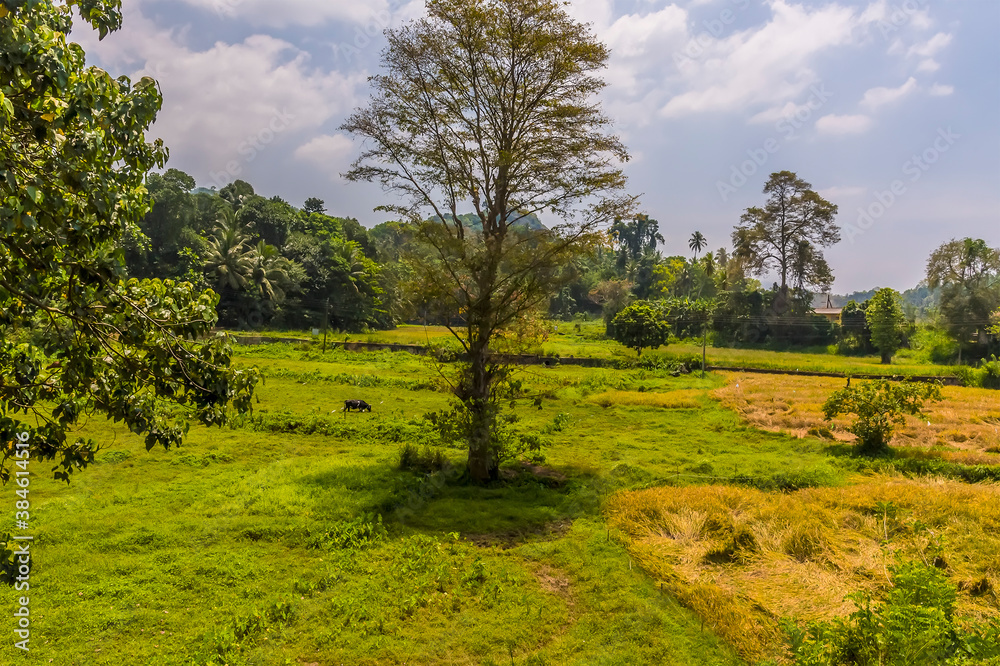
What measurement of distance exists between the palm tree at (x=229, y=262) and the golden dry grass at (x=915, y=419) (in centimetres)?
3604

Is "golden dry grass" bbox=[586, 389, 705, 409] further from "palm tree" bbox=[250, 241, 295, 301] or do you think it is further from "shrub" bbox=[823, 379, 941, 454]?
"palm tree" bbox=[250, 241, 295, 301]

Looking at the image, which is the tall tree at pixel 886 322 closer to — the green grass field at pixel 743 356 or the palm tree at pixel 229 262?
the green grass field at pixel 743 356

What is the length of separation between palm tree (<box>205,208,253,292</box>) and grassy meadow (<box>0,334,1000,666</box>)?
31.2 metres

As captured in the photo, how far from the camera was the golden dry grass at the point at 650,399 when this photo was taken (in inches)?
880

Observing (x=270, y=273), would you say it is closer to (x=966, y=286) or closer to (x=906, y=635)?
(x=906, y=635)

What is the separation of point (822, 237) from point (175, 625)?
61.9 m

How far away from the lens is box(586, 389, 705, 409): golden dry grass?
22.3 meters

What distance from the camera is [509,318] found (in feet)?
39.2

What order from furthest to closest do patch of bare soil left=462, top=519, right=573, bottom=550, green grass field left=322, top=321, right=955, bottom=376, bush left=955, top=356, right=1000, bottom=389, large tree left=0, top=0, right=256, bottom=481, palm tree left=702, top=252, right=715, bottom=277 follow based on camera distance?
palm tree left=702, top=252, right=715, bottom=277, green grass field left=322, top=321, right=955, bottom=376, bush left=955, top=356, right=1000, bottom=389, patch of bare soil left=462, top=519, right=573, bottom=550, large tree left=0, top=0, right=256, bottom=481

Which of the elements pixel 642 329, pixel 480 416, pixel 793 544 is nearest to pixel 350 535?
pixel 480 416

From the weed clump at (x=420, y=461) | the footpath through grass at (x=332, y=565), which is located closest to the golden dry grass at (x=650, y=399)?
the footpath through grass at (x=332, y=565)

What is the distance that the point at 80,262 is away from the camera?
9.88 feet

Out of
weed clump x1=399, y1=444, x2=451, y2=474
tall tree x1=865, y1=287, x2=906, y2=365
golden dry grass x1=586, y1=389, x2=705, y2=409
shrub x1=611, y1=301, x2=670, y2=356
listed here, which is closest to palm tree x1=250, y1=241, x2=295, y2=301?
shrub x1=611, y1=301, x2=670, y2=356

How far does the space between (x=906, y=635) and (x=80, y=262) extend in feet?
22.0
